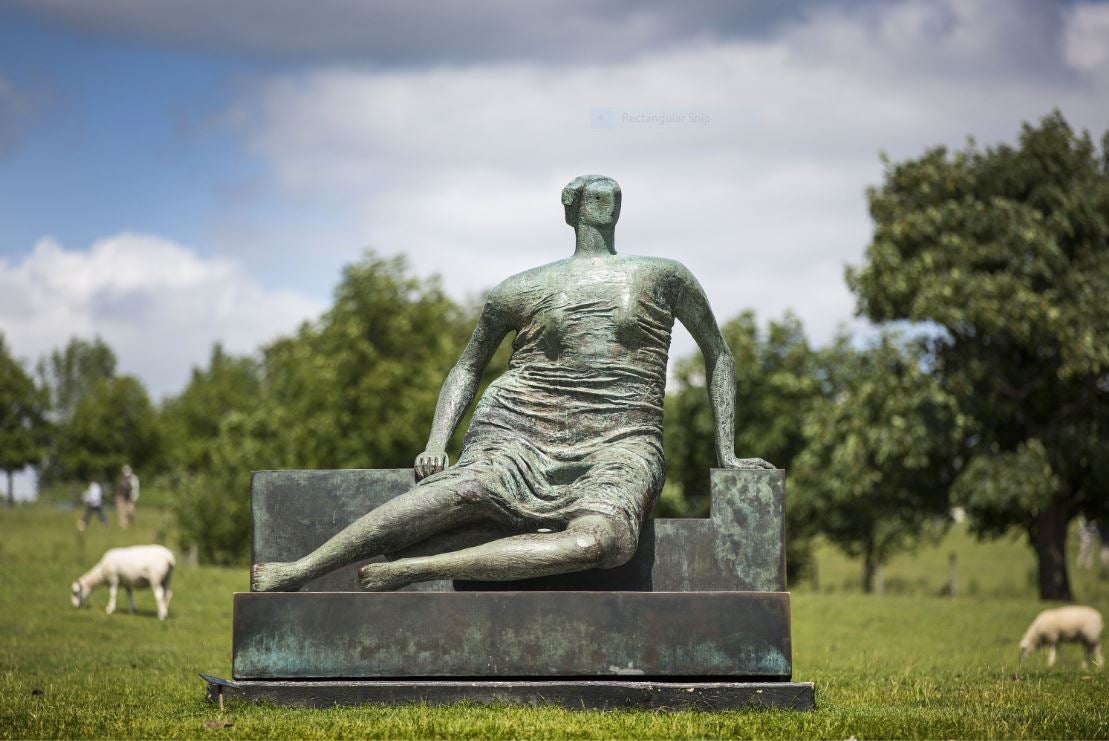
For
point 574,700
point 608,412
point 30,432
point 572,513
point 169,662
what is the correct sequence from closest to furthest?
point 574,700, point 572,513, point 608,412, point 169,662, point 30,432

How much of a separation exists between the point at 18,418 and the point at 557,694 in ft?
183

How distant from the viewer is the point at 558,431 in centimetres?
818

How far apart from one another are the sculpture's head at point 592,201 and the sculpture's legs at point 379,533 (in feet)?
6.67

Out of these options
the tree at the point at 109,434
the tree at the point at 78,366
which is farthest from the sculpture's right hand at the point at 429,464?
the tree at the point at 78,366

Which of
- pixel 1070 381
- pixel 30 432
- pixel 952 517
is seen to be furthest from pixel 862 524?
pixel 30 432

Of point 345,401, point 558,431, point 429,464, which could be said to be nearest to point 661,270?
point 558,431

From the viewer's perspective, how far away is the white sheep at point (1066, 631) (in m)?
14.1

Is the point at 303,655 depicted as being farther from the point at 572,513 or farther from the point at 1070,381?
the point at 1070,381

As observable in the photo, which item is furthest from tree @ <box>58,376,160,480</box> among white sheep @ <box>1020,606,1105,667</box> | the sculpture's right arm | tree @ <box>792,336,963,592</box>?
the sculpture's right arm

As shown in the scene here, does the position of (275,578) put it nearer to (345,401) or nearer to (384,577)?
(384,577)

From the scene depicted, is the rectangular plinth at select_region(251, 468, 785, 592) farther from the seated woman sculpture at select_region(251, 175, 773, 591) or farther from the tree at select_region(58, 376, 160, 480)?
the tree at select_region(58, 376, 160, 480)

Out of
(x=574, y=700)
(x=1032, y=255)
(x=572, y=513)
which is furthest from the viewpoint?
(x=1032, y=255)

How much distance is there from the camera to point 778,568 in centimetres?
796

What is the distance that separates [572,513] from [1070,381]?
19566mm
